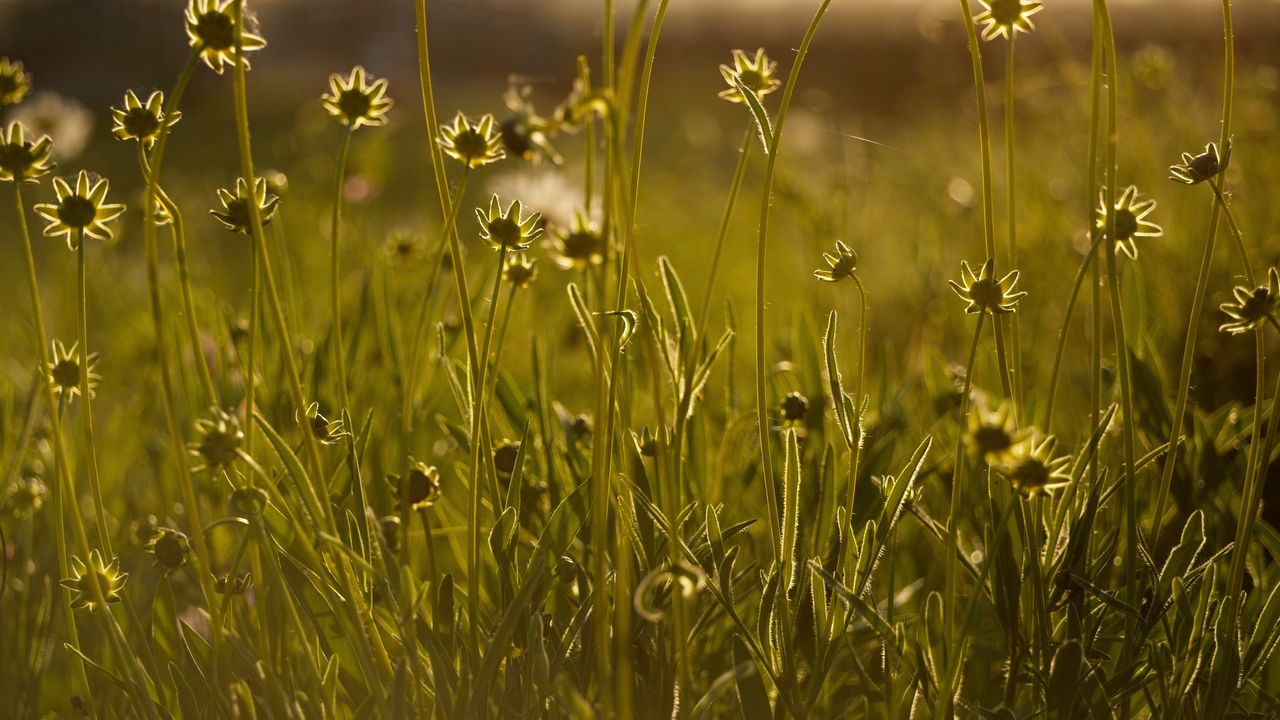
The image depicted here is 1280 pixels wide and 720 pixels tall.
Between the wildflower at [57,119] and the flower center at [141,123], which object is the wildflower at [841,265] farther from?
the wildflower at [57,119]

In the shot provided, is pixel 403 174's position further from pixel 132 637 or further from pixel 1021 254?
pixel 132 637

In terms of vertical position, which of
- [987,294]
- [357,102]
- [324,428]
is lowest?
[324,428]

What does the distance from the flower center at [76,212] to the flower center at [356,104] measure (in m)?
0.15

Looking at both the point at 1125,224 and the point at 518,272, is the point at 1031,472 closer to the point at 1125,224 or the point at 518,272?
the point at 1125,224

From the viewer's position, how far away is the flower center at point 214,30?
1.77ft

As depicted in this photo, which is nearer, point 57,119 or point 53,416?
point 53,416

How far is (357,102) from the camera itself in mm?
651

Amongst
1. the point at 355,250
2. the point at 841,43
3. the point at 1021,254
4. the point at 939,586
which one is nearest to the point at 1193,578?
the point at 939,586

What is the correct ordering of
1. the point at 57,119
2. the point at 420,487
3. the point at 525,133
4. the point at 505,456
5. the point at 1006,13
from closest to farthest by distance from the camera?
the point at 525,133, the point at 1006,13, the point at 420,487, the point at 505,456, the point at 57,119

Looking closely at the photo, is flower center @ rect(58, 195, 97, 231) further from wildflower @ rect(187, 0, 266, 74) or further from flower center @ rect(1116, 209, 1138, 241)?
flower center @ rect(1116, 209, 1138, 241)

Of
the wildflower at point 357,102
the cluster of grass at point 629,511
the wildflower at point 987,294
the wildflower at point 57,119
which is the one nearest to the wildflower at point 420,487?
the cluster of grass at point 629,511

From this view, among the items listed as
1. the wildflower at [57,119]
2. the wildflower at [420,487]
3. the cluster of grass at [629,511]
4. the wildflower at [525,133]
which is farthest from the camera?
the wildflower at [57,119]

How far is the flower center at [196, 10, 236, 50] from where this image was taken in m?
0.54

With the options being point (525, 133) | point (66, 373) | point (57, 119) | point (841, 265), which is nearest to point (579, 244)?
point (525, 133)
